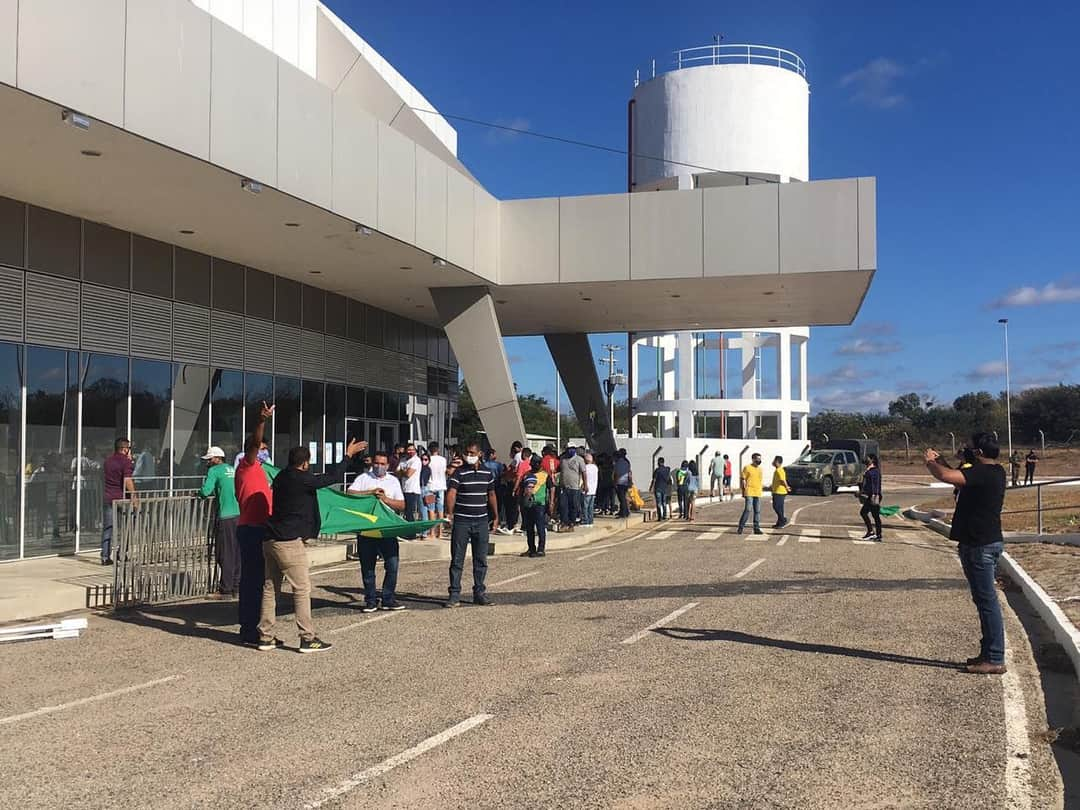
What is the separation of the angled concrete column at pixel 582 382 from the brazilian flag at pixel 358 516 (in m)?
23.9

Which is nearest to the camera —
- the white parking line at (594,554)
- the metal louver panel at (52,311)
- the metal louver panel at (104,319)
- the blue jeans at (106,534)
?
the blue jeans at (106,534)

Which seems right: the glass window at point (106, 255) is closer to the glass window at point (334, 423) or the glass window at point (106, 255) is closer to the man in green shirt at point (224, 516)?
the man in green shirt at point (224, 516)

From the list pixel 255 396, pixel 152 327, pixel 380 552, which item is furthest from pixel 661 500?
pixel 380 552

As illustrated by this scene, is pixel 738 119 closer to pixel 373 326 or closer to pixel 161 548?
pixel 373 326

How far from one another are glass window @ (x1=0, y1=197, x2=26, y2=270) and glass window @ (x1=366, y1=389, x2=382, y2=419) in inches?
512

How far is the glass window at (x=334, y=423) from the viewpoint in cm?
2581

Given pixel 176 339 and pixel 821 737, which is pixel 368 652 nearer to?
pixel 821 737

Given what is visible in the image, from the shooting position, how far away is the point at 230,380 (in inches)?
845

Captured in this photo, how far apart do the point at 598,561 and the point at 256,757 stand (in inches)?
438

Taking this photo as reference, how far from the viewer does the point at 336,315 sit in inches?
1033

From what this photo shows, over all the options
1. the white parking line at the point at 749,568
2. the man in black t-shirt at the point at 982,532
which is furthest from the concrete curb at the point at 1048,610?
→ the white parking line at the point at 749,568

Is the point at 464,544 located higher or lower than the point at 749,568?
higher

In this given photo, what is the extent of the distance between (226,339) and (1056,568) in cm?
1671

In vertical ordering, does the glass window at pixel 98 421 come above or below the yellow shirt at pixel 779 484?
above
